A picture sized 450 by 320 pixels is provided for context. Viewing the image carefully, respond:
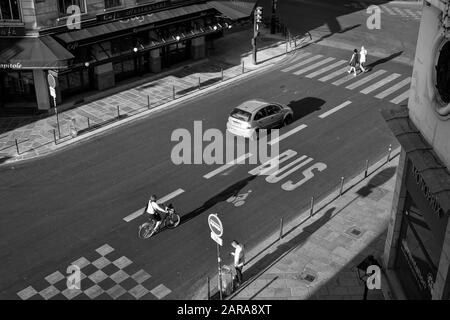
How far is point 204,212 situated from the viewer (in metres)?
24.7

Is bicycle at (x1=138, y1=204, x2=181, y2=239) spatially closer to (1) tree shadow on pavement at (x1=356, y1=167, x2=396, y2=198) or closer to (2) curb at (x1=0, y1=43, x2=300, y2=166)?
(1) tree shadow on pavement at (x1=356, y1=167, x2=396, y2=198)

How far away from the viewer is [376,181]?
2694 centimetres

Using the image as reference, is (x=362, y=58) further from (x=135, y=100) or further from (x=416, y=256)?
(x=416, y=256)

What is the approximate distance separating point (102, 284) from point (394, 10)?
4641cm

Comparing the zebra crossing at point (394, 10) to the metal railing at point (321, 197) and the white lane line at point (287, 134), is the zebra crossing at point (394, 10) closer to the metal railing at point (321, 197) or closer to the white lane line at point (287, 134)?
the white lane line at point (287, 134)

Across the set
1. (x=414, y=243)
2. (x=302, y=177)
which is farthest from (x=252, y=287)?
(x=302, y=177)

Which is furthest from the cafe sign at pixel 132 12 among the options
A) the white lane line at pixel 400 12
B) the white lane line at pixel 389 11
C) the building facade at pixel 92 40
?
the white lane line at pixel 400 12

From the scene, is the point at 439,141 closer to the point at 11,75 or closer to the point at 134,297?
the point at 134,297

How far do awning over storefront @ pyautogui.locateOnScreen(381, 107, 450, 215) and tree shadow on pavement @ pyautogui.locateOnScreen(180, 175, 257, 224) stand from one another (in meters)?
9.82

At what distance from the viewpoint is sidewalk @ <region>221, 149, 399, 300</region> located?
20078 millimetres

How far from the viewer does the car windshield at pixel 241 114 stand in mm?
30312

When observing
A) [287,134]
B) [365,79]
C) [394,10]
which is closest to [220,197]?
[287,134]

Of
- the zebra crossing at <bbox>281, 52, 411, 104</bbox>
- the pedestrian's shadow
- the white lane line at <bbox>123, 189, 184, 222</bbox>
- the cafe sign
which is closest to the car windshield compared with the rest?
the white lane line at <bbox>123, 189, 184, 222</bbox>
